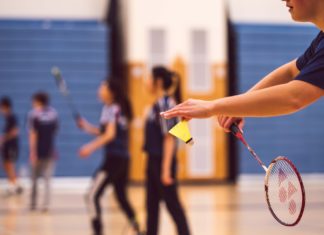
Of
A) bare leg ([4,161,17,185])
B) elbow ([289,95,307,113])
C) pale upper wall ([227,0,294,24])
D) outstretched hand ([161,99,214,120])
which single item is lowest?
bare leg ([4,161,17,185])

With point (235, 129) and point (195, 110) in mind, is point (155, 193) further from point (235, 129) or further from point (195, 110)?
point (195, 110)

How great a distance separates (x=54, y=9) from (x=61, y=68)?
4.91 ft

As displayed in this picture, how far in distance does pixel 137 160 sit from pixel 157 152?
9720 mm

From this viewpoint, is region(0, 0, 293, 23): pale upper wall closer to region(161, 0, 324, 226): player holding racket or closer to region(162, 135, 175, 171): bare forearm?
region(162, 135, 175, 171): bare forearm

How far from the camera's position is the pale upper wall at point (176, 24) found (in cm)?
1645

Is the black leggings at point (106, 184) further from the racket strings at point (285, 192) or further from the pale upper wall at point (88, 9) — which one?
the pale upper wall at point (88, 9)

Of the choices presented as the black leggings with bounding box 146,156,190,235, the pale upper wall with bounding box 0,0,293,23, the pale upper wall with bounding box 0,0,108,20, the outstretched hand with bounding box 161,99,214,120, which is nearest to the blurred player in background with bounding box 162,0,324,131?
the outstretched hand with bounding box 161,99,214,120

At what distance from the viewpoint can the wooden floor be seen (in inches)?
350

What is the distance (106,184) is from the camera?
26.3 feet

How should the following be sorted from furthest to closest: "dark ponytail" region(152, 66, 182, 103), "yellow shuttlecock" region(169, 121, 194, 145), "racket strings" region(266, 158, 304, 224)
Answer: "dark ponytail" region(152, 66, 182, 103) < "yellow shuttlecock" region(169, 121, 194, 145) < "racket strings" region(266, 158, 304, 224)

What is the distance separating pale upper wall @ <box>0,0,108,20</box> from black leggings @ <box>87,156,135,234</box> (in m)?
9.09

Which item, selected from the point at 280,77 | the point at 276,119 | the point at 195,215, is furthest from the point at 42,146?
the point at 280,77

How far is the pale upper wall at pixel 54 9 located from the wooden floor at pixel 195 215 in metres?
4.34

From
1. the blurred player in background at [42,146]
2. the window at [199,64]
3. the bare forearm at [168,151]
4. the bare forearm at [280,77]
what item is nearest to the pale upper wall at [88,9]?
the window at [199,64]
